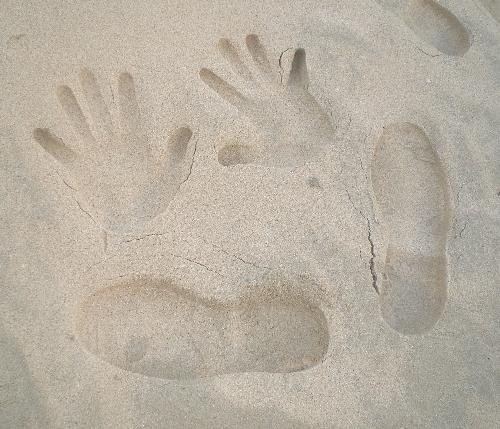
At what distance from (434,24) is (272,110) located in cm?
65

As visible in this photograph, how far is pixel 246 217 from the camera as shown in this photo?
131 cm

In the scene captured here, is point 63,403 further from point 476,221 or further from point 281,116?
point 476,221

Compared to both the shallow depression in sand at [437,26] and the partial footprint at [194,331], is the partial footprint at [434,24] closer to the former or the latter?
the shallow depression in sand at [437,26]

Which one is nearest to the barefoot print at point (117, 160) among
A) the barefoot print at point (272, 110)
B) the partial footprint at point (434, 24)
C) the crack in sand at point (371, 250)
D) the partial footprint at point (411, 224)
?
the barefoot print at point (272, 110)

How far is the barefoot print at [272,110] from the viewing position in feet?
4.68

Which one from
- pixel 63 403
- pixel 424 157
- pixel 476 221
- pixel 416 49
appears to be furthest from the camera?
pixel 416 49

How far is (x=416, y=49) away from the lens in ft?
5.22

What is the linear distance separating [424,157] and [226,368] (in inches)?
31.1

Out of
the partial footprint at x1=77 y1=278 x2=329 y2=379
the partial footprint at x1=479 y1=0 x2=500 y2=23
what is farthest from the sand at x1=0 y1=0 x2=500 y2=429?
the partial footprint at x1=479 y1=0 x2=500 y2=23

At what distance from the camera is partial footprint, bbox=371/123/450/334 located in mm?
1265

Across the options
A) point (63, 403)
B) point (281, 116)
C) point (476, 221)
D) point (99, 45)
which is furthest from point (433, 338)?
point (99, 45)

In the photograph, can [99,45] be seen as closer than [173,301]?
No

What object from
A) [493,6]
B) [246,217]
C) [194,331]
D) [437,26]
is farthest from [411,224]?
[493,6]

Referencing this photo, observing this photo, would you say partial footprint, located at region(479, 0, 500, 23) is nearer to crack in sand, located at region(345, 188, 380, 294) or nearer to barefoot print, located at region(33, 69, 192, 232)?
crack in sand, located at region(345, 188, 380, 294)
